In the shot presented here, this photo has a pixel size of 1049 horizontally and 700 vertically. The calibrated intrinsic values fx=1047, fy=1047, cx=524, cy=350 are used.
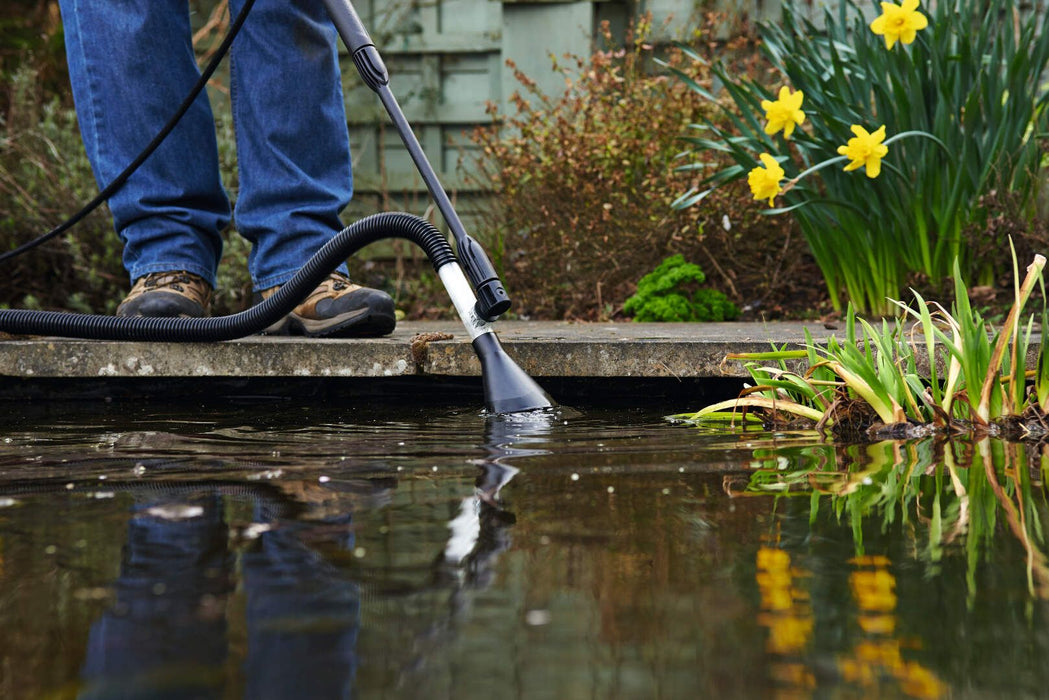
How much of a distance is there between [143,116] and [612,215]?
187 cm

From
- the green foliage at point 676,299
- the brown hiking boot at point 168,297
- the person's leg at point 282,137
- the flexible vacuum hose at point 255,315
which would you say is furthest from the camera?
the green foliage at point 676,299

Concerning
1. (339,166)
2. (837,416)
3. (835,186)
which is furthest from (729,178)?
(837,416)

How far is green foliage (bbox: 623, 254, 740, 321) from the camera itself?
3264mm

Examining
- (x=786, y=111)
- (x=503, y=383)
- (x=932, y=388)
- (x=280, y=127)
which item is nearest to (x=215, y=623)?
(x=503, y=383)

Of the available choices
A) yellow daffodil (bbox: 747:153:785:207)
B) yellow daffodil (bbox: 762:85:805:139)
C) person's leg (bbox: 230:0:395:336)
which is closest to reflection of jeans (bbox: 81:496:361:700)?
person's leg (bbox: 230:0:395:336)

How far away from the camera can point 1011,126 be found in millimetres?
2766

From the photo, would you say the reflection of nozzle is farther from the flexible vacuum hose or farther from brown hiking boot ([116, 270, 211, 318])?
brown hiking boot ([116, 270, 211, 318])

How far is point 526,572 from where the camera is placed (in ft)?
2.47

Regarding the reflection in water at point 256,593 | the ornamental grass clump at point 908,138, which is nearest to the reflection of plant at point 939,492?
the reflection in water at point 256,593

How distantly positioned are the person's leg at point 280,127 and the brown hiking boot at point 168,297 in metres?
0.13

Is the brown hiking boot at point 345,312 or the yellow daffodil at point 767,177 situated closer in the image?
the brown hiking boot at point 345,312

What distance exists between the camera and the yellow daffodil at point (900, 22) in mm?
2498

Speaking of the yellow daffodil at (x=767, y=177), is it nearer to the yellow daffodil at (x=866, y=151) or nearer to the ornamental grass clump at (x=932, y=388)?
the yellow daffodil at (x=866, y=151)

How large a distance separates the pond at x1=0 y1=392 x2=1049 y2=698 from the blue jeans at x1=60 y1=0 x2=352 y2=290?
93 centimetres
